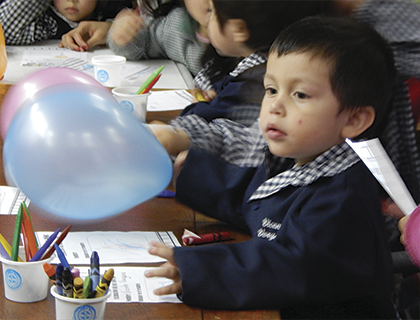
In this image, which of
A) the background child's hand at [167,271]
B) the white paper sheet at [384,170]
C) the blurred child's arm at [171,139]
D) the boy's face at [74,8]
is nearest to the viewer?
the background child's hand at [167,271]

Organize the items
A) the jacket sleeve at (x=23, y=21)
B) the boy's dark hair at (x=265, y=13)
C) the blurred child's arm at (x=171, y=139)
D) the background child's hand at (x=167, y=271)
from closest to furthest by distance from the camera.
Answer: the background child's hand at (x=167, y=271) → the blurred child's arm at (x=171, y=139) → the boy's dark hair at (x=265, y=13) → the jacket sleeve at (x=23, y=21)

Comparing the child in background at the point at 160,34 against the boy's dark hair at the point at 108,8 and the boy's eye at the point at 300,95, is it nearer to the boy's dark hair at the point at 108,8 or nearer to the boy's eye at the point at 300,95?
the boy's dark hair at the point at 108,8

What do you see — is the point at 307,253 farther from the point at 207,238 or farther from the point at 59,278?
the point at 59,278

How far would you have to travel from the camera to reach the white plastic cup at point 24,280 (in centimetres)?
68

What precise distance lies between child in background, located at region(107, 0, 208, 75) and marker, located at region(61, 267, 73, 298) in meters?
1.53

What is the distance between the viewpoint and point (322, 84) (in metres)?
0.88

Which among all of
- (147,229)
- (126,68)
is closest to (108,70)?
(126,68)

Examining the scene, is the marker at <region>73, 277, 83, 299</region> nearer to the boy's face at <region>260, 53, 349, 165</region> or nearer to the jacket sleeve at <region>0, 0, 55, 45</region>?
the boy's face at <region>260, 53, 349, 165</region>

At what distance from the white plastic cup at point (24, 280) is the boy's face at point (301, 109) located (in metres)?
0.44

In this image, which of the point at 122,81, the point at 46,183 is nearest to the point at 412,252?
the point at 46,183

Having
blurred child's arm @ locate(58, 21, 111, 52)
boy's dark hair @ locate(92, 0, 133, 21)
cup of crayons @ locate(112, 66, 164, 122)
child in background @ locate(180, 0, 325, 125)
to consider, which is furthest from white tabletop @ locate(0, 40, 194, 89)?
child in background @ locate(180, 0, 325, 125)

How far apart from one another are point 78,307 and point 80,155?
19 centimetres

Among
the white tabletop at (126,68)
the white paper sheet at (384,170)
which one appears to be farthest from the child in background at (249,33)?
the white tabletop at (126,68)

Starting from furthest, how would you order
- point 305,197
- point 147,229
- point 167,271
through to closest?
point 147,229 < point 305,197 < point 167,271
